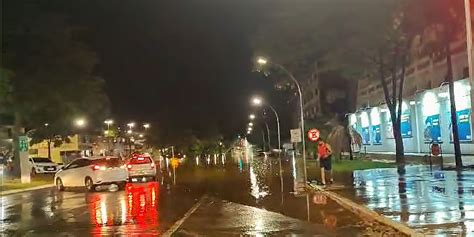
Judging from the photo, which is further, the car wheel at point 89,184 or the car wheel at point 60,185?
the car wheel at point 60,185

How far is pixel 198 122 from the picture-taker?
12875 cm

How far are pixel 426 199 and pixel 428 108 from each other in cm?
3100

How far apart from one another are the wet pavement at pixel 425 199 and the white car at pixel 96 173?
34.5 ft

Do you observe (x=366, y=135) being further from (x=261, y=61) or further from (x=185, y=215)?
(x=185, y=215)

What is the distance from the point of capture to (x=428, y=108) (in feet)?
155

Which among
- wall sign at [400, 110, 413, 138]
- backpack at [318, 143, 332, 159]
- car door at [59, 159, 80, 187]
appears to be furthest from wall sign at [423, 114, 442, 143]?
car door at [59, 159, 80, 187]

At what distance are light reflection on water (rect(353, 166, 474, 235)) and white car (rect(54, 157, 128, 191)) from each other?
10.8 metres

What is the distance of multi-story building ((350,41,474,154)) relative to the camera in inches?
1608

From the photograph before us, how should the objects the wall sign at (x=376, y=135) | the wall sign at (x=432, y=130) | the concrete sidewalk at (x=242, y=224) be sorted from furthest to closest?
the wall sign at (x=376, y=135), the wall sign at (x=432, y=130), the concrete sidewalk at (x=242, y=224)

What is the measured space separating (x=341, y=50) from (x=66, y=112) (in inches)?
822

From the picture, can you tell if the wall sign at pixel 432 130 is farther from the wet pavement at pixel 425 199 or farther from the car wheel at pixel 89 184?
the car wheel at pixel 89 184

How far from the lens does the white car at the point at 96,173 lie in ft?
99.4

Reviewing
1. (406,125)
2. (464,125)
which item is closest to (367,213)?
(464,125)

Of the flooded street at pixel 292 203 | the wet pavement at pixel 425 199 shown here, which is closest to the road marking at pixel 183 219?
the flooded street at pixel 292 203
